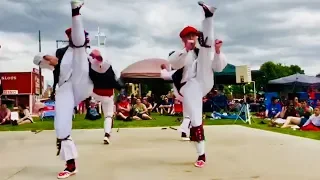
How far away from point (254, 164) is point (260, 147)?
191 cm

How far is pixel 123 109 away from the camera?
55.7 ft

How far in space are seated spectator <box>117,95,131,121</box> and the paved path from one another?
307 inches

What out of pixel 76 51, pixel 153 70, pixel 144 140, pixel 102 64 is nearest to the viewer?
pixel 76 51

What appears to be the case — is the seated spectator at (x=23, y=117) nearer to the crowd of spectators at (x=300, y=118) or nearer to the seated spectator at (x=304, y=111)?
the crowd of spectators at (x=300, y=118)

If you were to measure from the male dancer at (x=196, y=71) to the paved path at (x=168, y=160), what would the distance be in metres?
0.43

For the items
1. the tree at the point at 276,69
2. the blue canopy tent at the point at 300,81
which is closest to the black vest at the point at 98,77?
the blue canopy tent at the point at 300,81

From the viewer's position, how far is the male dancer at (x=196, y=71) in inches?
222

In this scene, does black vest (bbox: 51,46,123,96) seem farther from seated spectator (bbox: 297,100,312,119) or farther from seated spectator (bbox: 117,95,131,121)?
seated spectator (bbox: 117,95,131,121)

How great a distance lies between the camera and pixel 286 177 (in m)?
4.72

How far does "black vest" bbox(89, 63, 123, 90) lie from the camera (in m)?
5.60

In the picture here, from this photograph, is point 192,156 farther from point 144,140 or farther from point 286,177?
point 144,140

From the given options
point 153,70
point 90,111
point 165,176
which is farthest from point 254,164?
point 153,70

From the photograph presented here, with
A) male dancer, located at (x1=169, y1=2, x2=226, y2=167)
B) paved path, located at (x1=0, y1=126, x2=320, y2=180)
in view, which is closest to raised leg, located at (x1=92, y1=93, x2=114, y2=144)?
paved path, located at (x1=0, y1=126, x2=320, y2=180)

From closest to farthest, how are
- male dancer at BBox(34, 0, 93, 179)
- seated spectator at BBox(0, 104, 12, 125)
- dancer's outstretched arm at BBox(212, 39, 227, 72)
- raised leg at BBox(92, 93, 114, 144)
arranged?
1. male dancer at BBox(34, 0, 93, 179)
2. dancer's outstretched arm at BBox(212, 39, 227, 72)
3. raised leg at BBox(92, 93, 114, 144)
4. seated spectator at BBox(0, 104, 12, 125)
